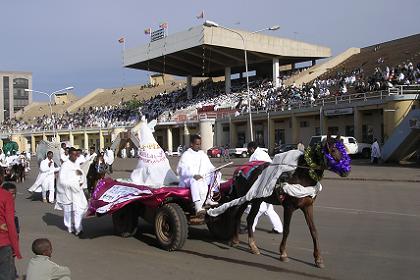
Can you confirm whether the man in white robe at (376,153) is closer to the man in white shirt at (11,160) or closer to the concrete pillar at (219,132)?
the man in white shirt at (11,160)

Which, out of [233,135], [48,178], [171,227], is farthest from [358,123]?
[171,227]

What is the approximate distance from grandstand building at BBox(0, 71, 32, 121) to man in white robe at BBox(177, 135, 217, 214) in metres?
118

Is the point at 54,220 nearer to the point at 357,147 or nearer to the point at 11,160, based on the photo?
the point at 11,160

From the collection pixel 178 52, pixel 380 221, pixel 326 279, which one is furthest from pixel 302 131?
pixel 326 279

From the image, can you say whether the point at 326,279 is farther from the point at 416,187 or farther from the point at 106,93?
the point at 106,93

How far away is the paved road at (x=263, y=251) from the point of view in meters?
7.37

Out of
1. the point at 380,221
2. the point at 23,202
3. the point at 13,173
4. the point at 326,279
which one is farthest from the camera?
the point at 13,173

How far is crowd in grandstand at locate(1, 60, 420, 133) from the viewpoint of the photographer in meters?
41.7

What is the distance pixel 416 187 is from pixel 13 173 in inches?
770

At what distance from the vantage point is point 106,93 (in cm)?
11100

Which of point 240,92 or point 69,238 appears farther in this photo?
point 240,92

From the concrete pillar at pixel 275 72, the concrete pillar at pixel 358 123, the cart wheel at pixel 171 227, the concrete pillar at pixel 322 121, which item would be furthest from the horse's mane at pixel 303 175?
the concrete pillar at pixel 275 72

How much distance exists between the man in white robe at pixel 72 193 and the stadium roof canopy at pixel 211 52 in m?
50.9

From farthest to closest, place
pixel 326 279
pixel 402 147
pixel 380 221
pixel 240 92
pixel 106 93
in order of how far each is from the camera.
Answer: pixel 106 93 < pixel 240 92 < pixel 402 147 < pixel 380 221 < pixel 326 279
